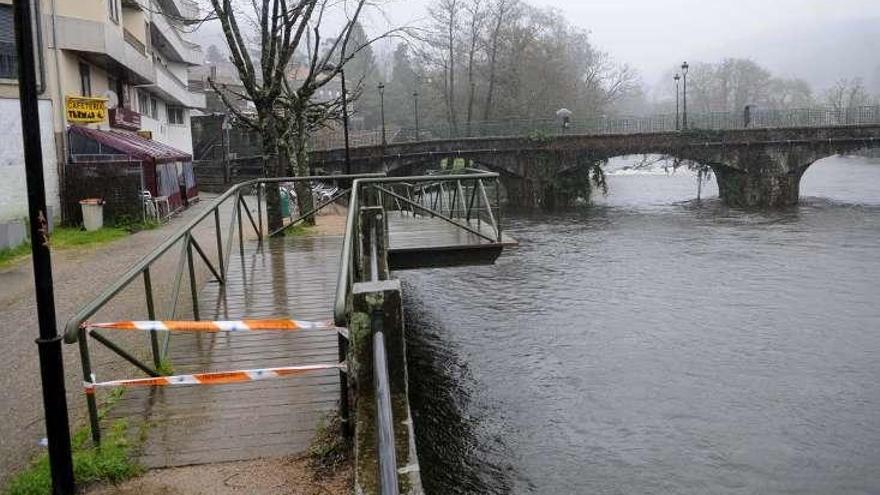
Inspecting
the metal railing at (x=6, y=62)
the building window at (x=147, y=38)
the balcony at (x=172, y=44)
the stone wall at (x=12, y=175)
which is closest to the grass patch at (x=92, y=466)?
the stone wall at (x=12, y=175)

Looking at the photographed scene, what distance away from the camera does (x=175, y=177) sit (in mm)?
27297

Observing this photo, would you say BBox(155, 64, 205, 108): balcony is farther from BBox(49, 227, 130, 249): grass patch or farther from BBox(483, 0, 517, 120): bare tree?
BBox(483, 0, 517, 120): bare tree

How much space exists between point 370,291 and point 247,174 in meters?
42.6

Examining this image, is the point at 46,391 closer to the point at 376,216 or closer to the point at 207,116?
the point at 376,216

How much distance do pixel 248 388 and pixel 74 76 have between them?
19.1m

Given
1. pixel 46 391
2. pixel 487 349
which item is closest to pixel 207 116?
pixel 487 349

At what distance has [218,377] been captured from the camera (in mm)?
5379

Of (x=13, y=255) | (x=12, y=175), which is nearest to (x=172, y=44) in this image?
(x=12, y=175)

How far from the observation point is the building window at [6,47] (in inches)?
731

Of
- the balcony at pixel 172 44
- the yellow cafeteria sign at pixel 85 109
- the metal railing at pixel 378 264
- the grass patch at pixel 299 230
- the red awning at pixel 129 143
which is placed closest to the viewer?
the metal railing at pixel 378 264

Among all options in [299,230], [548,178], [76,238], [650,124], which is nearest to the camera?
[299,230]

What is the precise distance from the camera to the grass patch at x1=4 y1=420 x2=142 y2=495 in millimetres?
4613

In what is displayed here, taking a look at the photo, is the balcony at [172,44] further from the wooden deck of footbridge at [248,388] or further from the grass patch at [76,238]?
the wooden deck of footbridge at [248,388]

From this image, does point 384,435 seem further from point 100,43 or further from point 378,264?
point 100,43
